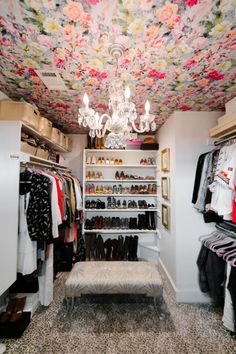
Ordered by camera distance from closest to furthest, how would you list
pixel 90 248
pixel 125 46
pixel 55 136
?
pixel 125 46, pixel 55 136, pixel 90 248

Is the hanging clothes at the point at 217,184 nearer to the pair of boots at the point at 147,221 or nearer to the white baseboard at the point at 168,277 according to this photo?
the white baseboard at the point at 168,277

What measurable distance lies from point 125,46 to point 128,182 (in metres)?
Result: 2.49

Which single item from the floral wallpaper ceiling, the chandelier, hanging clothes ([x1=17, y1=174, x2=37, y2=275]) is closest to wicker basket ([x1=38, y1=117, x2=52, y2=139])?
the floral wallpaper ceiling

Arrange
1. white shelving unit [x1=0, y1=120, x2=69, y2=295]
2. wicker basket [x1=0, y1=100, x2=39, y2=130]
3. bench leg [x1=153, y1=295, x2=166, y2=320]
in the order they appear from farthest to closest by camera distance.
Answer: bench leg [x1=153, y1=295, x2=166, y2=320] → wicker basket [x1=0, y1=100, x2=39, y2=130] → white shelving unit [x1=0, y1=120, x2=69, y2=295]

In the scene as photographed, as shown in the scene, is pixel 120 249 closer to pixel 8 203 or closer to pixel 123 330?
pixel 123 330

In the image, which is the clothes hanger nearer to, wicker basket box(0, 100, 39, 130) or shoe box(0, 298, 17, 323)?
shoe box(0, 298, 17, 323)

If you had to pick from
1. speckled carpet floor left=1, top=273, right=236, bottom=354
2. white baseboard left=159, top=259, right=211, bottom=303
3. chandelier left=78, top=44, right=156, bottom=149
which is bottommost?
speckled carpet floor left=1, top=273, right=236, bottom=354

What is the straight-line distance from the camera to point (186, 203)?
2295mm

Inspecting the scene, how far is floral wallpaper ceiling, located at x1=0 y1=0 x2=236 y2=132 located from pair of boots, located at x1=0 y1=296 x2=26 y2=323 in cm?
220

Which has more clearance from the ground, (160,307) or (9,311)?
(9,311)

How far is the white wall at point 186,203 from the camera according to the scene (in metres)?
2.24

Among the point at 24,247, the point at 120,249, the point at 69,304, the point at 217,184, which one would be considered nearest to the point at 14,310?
the point at 69,304

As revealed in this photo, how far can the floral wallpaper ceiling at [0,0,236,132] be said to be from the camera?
1.02 m

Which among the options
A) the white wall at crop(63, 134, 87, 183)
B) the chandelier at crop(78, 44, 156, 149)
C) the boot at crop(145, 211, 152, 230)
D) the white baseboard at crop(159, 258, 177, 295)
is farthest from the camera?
the white wall at crop(63, 134, 87, 183)
